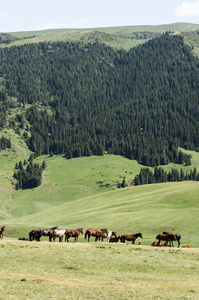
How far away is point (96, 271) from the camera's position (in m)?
33.6

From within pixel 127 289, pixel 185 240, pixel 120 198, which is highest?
pixel 127 289

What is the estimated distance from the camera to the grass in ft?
84.7

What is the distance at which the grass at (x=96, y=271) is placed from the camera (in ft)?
84.7

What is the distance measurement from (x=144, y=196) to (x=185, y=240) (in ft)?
185

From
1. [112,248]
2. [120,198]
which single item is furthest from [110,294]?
[120,198]

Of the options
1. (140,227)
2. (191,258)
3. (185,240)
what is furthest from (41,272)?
(140,227)

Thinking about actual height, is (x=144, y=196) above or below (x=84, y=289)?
below

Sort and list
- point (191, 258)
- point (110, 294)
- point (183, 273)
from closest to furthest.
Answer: point (110, 294) → point (183, 273) → point (191, 258)

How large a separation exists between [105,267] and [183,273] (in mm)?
6975

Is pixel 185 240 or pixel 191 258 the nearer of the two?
pixel 191 258

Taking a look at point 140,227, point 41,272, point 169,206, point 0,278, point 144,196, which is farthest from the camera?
point 144,196

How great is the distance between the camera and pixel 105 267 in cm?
3572

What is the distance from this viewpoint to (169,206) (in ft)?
312

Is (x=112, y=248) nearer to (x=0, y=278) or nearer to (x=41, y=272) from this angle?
(x=41, y=272)
